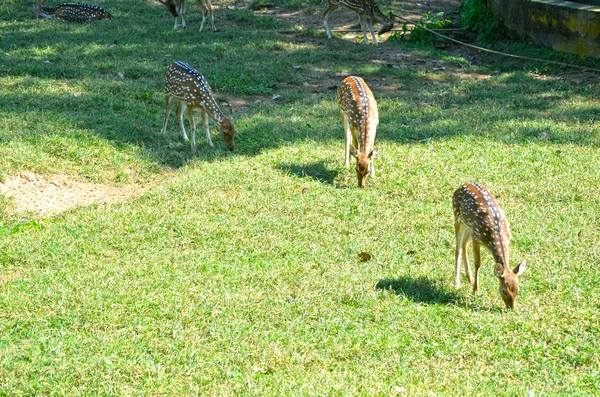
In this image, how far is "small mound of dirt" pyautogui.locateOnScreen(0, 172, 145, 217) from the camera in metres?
8.76

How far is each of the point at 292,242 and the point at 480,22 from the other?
10450mm

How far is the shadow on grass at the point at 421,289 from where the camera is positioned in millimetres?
6625

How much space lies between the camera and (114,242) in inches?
305

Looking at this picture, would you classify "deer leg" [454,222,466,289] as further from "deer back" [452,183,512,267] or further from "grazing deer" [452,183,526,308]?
"deer back" [452,183,512,267]

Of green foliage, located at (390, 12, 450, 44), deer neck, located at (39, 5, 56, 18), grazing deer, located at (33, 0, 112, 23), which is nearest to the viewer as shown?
green foliage, located at (390, 12, 450, 44)

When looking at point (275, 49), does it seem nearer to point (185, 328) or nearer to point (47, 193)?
point (47, 193)

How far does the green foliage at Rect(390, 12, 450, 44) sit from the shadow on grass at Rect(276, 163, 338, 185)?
24.7 feet

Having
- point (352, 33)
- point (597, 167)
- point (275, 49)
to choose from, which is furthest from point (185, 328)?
point (352, 33)

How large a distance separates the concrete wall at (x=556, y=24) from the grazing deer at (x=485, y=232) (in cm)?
812

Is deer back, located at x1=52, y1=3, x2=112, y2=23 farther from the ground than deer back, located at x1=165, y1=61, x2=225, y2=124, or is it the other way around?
deer back, located at x1=52, y1=3, x2=112, y2=23

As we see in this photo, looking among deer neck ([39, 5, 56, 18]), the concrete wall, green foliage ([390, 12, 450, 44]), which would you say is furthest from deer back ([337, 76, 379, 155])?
deer neck ([39, 5, 56, 18])

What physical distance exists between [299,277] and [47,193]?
371cm

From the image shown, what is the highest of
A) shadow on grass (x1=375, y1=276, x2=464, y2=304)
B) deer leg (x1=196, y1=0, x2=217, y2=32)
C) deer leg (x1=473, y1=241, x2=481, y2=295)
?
deer leg (x1=196, y1=0, x2=217, y2=32)

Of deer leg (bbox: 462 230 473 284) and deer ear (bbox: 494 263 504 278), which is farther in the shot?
deer leg (bbox: 462 230 473 284)
